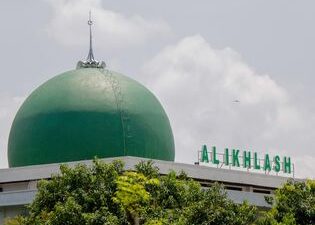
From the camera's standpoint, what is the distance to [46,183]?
4175 cm

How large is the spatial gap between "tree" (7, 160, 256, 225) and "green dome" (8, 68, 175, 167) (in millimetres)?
9911

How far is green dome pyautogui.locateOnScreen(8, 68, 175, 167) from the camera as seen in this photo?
52.2 m

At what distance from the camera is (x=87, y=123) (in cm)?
5241

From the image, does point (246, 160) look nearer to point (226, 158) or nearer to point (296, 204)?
point (226, 158)

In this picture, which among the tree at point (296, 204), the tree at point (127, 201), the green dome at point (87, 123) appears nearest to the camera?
the tree at point (127, 201)

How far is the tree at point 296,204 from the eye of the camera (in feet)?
135

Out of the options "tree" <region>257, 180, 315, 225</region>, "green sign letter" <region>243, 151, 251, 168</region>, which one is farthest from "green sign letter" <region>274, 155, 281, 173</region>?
"tree" <region>257, 180, 315, 225</region>

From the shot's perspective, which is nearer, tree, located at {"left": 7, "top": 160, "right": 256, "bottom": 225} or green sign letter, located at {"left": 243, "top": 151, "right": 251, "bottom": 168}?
tree, located at {"left": 7, "top": 160, "right": 256, "bottom": 225}

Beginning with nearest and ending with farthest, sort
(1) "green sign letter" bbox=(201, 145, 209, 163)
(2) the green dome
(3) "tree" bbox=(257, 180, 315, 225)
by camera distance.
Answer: (3) "tree" bbox=(257, 180, 315, 225) → (2) the green dome → (1) "green sign letter" bbox=(201, 145, 209, 163)

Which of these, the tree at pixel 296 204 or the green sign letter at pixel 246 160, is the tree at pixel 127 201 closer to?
the tree at pixel 296 204

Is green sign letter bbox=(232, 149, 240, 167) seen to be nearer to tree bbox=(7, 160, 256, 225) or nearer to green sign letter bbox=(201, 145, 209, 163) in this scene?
green sign letter bbox=(201, 145, 209, 163)

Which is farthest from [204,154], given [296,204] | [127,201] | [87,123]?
[127,201]

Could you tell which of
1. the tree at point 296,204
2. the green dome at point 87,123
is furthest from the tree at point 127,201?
the green dome at point 87,123

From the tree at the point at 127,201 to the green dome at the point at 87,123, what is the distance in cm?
991
